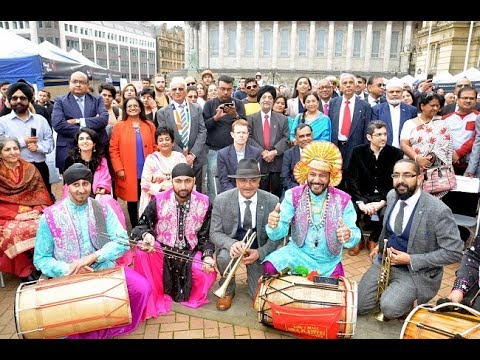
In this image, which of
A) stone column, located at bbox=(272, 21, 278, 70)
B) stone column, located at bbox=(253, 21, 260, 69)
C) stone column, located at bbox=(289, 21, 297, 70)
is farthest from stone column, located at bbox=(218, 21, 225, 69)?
stone column, located at bbox=(289, 21, 297, 70)

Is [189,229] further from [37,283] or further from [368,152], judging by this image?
[368,152]

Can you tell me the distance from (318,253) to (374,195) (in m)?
1.78

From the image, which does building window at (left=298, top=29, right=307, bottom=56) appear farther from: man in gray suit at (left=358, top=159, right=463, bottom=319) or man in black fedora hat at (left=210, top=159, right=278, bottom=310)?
man in gray suit at (left=358, top=159, right=463, bottom=319)

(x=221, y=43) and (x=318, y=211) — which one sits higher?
(x=221, y=43)

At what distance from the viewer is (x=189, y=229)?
4.27 m

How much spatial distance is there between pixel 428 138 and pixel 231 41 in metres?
58.2

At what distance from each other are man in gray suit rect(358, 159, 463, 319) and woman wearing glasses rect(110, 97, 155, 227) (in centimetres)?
351

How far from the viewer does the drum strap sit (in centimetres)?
376

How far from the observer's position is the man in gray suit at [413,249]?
3623 millimetres

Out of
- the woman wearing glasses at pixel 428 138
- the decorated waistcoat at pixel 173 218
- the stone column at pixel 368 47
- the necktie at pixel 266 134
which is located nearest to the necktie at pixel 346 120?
the woman wearing glasses at pixel 428 138

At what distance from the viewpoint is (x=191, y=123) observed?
20.2 feet

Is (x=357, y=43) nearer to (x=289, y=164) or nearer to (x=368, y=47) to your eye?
(x=368, y=47)

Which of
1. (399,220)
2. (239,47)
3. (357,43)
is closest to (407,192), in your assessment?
(399,220)

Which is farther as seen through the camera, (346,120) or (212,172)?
(212,172)
